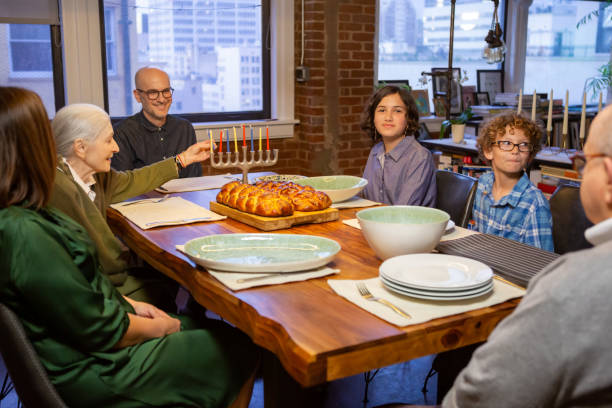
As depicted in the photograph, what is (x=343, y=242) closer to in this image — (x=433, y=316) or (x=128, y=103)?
(x=433, y=316)

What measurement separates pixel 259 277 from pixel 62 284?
45 centimetres

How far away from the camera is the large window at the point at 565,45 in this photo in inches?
262

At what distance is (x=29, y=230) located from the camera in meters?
1.33

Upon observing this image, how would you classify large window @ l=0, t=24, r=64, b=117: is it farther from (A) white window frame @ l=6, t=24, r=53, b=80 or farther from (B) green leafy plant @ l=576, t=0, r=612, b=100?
(B) green leafy plant @ l=576, t=0, r=612, b=100

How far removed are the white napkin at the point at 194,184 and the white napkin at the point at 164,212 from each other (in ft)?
0.74

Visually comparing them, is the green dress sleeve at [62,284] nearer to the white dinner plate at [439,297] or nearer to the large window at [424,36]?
the white dinner plate at [439,297]

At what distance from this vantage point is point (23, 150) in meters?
1.35

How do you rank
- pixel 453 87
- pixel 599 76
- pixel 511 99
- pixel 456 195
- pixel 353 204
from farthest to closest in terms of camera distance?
pixel 599 76 < pixel 453 87 < pixel 511 99 < pixel 456 195 < pixel 353 204

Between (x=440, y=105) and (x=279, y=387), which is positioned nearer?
(x=279, y=387)

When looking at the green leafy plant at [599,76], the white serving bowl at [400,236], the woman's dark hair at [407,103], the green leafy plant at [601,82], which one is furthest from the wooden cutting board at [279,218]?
the green leafy plant at [599,76]

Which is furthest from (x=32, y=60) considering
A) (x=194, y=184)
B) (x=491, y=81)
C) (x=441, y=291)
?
(x=491, y=81)

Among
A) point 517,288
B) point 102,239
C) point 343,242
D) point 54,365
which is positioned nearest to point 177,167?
point 102,239

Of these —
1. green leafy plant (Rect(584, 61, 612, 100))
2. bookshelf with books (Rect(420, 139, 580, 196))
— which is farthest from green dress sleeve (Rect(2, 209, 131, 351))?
green leafy plant (Rect(584, 61, 612, 100))

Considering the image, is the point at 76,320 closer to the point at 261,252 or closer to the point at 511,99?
the point at 261,252
